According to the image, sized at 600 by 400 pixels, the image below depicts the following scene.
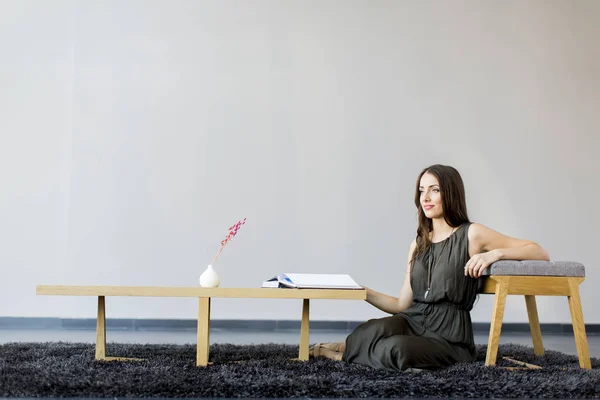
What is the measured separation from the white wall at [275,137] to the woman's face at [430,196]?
2.49 m

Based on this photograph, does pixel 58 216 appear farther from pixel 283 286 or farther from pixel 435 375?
pixel 435 375

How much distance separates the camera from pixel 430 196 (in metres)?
3.05

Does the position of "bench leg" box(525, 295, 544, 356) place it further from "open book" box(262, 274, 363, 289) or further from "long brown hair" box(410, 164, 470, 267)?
"open book" box(262, 274, 363, 289)

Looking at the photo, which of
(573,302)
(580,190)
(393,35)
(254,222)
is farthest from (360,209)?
(573,302)

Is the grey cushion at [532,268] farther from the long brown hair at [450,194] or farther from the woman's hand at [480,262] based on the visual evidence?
the long brown hair at [450,194]

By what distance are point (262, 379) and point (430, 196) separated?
112cm

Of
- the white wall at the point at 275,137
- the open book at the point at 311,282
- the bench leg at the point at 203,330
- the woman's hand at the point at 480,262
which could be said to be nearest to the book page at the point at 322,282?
the open book at the point at 311,282

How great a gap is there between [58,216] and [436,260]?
11.1 ft

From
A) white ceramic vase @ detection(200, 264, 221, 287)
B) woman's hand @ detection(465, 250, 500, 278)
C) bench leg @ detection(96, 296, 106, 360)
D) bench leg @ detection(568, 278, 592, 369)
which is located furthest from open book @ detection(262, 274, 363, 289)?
bench leg @ detection(568, 278, 592, 369)

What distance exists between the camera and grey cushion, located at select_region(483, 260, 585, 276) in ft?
9.21

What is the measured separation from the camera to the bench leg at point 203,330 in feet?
8.93

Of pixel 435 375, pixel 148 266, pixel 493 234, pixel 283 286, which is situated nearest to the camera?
pixel 435 375

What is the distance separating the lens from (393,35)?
18.6 feet

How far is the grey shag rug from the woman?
0.11 meters
